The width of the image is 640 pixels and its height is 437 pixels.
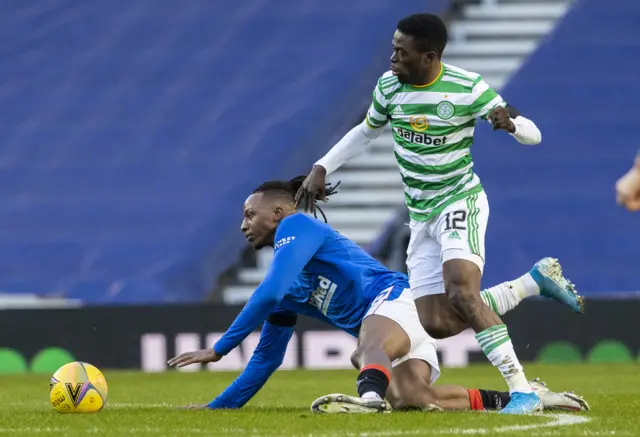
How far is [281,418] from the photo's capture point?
21.3 feet

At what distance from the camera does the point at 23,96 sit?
1962 cm

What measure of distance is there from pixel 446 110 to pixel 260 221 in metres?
1.18

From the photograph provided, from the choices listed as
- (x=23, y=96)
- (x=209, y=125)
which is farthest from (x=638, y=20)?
(x=23, y=96)

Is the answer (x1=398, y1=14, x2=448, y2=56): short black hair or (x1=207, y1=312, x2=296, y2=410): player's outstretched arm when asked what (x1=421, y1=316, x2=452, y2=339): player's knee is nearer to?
(x1=207, y1=312, x2=296, y2=410): player's outstretched arm

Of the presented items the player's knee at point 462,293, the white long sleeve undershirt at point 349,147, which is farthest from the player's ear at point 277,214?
the player's knee at point 462,293

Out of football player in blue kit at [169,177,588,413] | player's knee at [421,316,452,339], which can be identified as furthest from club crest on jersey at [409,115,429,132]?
player's knee at [421,316,452,339]

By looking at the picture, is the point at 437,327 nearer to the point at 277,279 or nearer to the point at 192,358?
the point at 277,279

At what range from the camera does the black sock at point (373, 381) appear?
637 centimetres

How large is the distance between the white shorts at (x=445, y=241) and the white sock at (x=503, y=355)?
350 millimetres

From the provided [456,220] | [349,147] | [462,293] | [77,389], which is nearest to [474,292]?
[462,293]

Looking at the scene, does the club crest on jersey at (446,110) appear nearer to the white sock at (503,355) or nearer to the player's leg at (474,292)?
the player's leg at (474,292)

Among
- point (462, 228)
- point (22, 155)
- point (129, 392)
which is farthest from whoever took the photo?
point (22, 155)

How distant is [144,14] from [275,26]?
6.91 ft

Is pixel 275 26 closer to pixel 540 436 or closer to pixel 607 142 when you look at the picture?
pixel 607 142
